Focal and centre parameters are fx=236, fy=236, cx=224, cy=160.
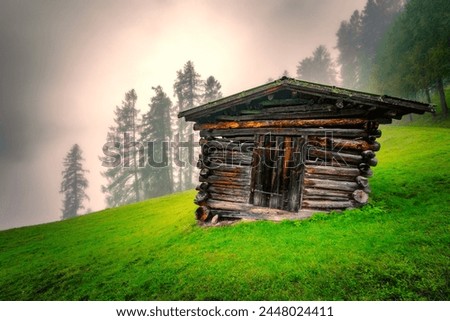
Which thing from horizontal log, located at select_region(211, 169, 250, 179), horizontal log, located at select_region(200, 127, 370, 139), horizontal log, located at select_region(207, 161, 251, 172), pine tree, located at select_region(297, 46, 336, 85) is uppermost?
pine tree, located at select_region(297, 46, 336, 85)

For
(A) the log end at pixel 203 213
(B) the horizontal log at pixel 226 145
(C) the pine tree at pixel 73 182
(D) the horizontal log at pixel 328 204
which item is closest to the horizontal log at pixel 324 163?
(D) the horizontal log at pixel 328 204

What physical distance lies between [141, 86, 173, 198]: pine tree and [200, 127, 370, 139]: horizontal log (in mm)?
26281

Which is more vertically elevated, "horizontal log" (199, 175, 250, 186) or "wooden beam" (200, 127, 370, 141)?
"wooden beam" (200, 127, 370, 141)

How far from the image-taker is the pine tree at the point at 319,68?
57.9 meters

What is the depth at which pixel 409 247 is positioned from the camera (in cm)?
557

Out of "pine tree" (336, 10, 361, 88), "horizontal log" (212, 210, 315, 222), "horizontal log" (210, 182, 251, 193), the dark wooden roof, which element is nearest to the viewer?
the dark wooden roof

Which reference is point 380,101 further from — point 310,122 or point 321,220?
point 321,220

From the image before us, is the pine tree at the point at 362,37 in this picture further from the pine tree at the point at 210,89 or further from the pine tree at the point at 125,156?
the pine tree at the point at 125,156

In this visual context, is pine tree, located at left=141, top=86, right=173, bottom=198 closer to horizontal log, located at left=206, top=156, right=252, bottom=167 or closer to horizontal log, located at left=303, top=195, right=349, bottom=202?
horizontal log, located at left=206, top=156, right=252, bottom=167

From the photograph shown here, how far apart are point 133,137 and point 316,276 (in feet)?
125

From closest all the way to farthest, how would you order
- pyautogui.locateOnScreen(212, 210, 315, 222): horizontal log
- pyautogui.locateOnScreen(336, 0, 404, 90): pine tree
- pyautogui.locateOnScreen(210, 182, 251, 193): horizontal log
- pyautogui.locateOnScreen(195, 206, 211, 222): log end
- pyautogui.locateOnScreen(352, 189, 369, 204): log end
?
pyautogui.locateOnScreen(352, 189, 369, 204): log end, pyautogui.locateOnScreen(212, 210, 315, 222): horizontal log, pyautogui.locateOnScreen(210, 182, 251, 193): horizontal log, pyautogui.locateOnScreen(195, 206, 211, 222): log end, pyautogui.locateOnScreen(336, 0, 404, 90): pine tree

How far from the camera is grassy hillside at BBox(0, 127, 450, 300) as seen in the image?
4750 millimetres

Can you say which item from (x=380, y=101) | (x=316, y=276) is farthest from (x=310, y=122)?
(x=316, y=276)

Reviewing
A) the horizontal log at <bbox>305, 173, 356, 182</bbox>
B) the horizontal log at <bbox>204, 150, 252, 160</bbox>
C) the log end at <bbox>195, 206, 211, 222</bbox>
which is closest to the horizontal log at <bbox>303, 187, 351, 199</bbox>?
the horizontal log at <bbox>305, 173, 356, 182</bbox>
